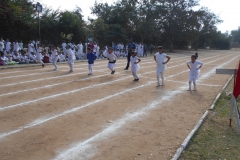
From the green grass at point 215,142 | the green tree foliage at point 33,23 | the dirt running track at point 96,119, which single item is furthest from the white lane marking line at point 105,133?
the green tree foliage at point 33,23

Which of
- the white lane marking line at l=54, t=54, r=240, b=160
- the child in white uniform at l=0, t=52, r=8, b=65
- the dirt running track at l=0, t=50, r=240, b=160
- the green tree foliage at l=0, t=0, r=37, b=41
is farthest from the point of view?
the green tree foliage at l=0, t=0, r=37, b=41

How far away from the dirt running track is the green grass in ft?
0.98

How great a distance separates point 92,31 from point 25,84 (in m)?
23.6

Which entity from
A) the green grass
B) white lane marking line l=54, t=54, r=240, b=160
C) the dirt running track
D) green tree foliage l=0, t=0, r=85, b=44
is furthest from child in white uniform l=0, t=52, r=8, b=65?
the green grass

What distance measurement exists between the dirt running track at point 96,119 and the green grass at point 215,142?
298 mm

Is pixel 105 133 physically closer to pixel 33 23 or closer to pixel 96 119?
pixel 96 119

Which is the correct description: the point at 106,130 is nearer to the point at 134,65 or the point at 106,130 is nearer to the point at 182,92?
the point at 182,92

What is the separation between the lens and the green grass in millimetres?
4496

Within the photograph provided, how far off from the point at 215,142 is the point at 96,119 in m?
2.89

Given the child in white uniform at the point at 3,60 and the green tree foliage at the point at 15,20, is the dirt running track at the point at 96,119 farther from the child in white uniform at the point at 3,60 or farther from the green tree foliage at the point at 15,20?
the green tree foliage at the point at 15,20

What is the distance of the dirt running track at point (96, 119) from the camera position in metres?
4.64

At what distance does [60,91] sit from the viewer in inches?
383

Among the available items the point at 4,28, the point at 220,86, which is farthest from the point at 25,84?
the point at 4,28

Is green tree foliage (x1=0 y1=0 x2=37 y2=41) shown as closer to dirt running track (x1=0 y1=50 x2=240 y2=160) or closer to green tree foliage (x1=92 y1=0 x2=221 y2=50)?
green tree foliage (x1=92 y1=0 x2=221 y2=50)
